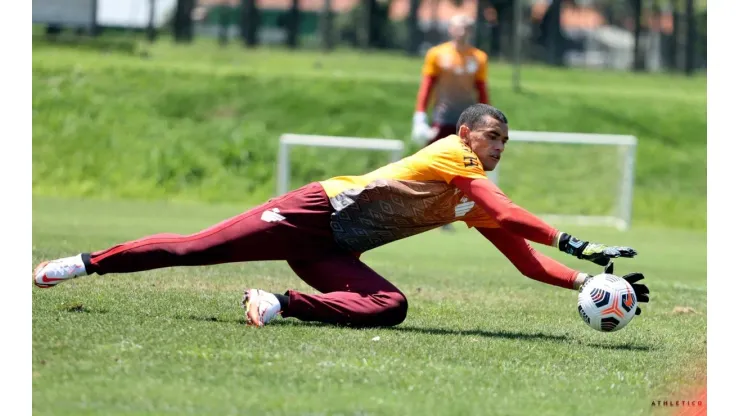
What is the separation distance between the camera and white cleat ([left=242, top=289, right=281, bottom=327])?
6.97 metres

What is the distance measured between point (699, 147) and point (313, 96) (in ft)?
25.1

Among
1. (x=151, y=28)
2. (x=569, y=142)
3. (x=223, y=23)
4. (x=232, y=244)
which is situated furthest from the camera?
(x=223, y=23)

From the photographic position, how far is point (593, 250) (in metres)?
6.63

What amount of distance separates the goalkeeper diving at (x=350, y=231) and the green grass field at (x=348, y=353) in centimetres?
23

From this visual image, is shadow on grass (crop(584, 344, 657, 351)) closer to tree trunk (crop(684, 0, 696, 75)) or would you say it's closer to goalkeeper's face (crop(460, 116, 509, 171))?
goalkeeper's face (crop(460, 116, 509, 171))

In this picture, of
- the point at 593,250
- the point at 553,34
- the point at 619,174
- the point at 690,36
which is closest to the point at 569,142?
the point at 619,174

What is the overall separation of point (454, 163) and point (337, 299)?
109cm

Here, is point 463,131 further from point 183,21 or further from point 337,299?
point 183,21

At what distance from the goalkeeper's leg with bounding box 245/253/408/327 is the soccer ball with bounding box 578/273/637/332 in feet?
3.66

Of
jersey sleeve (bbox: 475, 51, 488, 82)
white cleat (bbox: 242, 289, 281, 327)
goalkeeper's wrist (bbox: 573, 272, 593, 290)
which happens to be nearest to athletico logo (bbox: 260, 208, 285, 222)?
white cleat (bbox: 242, 289, 281, 327)

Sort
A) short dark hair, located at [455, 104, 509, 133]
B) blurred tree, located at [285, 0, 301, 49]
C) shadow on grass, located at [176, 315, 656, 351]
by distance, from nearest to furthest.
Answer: shadow on grass, located at [176, 315, 656, 351]
short dark hair, located at [455, 104, 509, 133]
blurred tree, located at [285, 0, 301, 49]

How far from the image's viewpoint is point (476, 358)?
21.0 feet

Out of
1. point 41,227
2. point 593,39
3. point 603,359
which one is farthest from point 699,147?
point 593,39
